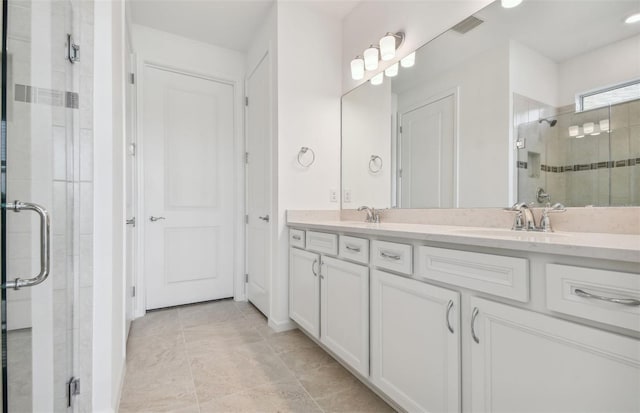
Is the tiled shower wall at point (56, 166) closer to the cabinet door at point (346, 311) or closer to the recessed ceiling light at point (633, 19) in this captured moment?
the cabinet door at point (346, 311)

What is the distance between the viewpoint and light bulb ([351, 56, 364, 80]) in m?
2.32

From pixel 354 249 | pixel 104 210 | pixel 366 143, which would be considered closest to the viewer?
pixel 104 210

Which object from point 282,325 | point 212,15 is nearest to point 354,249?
point 282,325

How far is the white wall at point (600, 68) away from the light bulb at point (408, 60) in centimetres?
88

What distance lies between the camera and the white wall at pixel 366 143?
224cm

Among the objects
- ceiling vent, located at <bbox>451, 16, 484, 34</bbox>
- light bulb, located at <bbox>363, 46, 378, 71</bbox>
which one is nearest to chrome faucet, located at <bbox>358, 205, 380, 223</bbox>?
light bulb, located at <bbox>363, 46, 378, 71</bbox>

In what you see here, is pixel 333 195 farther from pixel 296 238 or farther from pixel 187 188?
pixel 187 188

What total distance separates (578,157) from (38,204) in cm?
201

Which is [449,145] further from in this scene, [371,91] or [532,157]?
[371,91]

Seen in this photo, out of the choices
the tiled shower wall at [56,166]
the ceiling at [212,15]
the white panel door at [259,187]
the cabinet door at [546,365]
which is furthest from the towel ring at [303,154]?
the cabinet door at [546,365]

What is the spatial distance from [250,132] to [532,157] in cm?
237

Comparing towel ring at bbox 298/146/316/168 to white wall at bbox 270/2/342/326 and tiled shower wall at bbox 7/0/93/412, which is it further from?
tiled shower wall at bbox 7/0/93/412

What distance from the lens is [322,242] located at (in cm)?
189

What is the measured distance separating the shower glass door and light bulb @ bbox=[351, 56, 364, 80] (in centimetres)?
170
